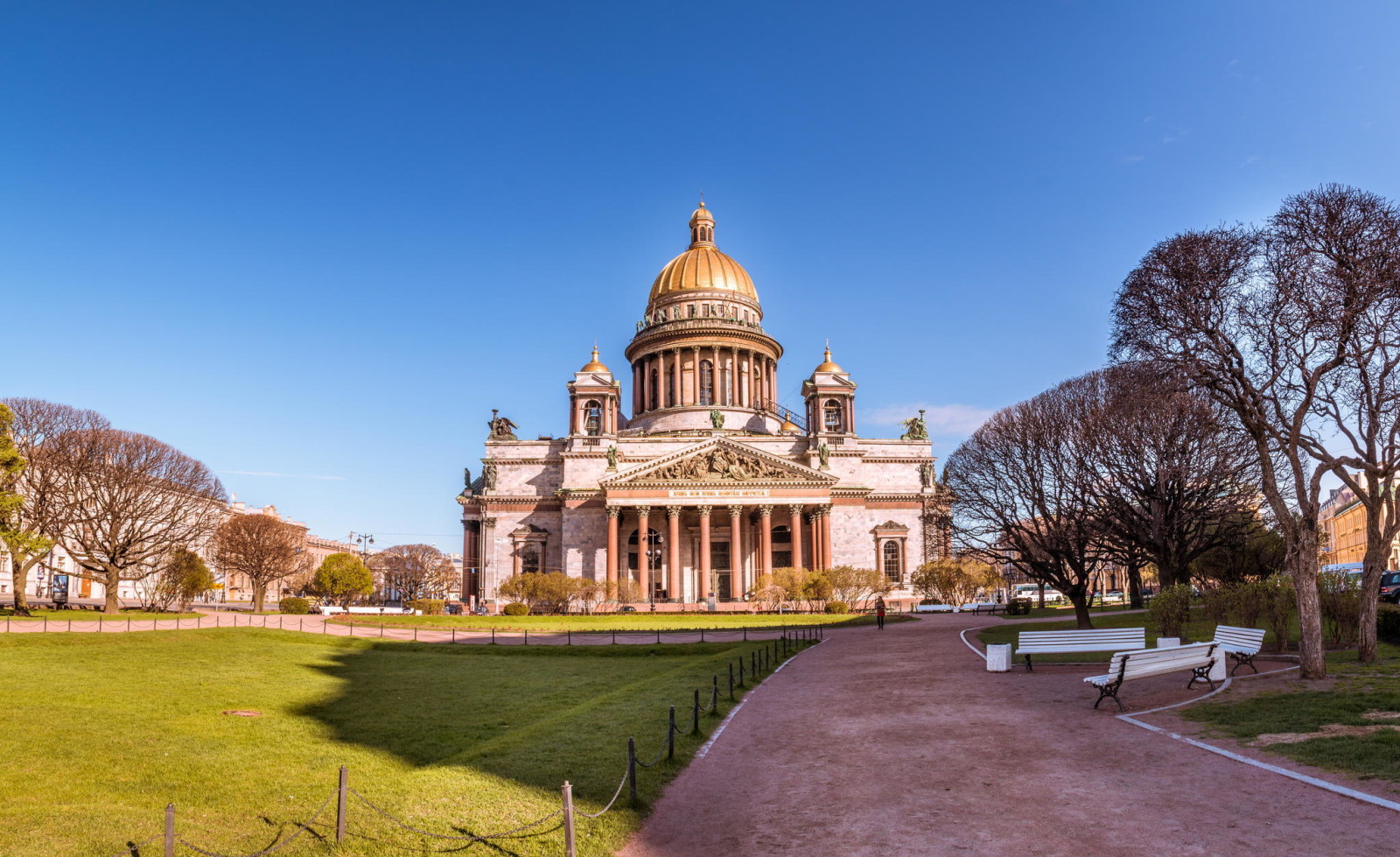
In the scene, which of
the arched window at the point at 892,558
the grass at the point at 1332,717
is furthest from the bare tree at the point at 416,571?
the grass at the point at 1332,717

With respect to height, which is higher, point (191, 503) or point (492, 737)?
point (191, 503)

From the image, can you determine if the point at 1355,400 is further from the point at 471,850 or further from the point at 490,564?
the point at 490,564

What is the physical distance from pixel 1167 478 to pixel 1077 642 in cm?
1690

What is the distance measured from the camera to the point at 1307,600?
18297 mm

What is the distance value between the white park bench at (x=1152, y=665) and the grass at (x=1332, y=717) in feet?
3.68

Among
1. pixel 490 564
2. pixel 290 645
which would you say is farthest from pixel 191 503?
pixel 290 645

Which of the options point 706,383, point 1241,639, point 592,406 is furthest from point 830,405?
point 1241,639

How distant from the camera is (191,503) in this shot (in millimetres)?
57969

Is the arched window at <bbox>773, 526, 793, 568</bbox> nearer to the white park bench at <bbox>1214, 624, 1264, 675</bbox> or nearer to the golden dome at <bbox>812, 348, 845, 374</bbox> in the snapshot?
the golden dome at <bbox>812, 348, 845, 374</bbox>

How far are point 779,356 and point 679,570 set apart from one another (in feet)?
85.7

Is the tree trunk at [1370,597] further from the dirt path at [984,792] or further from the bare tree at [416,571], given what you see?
the bare tree at [416,571]

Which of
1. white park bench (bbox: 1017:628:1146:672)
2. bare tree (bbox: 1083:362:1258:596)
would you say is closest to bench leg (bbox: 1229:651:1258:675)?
white park bench (bbox: 1017:628:1146:672)

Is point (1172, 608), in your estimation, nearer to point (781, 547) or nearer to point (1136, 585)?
point (1136, 585)

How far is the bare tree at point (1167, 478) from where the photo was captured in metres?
35.6
